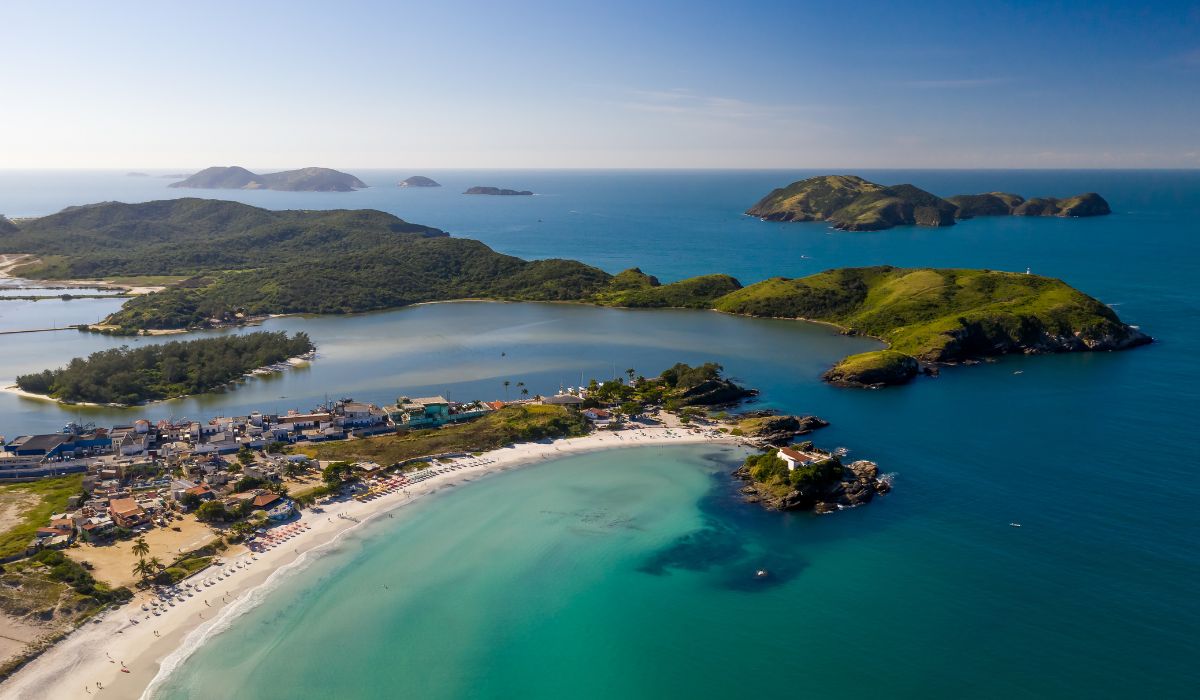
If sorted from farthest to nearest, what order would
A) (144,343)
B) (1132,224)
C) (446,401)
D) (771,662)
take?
(1132,224) → (144,343) → (446,401) → (771,662)

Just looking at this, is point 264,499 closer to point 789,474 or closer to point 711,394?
point 789,474

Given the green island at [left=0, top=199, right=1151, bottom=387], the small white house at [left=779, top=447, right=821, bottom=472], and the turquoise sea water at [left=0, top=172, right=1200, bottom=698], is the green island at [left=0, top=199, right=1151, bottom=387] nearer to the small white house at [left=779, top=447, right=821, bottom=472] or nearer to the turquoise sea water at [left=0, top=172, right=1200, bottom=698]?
the turquoise sea water at [left=0, top=172, right=1200, bottom=698]

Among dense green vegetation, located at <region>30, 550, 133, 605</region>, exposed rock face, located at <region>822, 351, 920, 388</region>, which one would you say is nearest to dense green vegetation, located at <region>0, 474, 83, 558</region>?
dense green vegetation, located at <region>30, 550, 133, 605</region>

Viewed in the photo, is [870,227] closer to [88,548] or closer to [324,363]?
[324,363]

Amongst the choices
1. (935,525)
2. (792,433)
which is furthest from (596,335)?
(935,525)

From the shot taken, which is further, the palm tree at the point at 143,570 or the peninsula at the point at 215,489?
the palm tree at the point at 143,570

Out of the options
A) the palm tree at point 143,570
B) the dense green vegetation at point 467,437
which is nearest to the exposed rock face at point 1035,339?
the dense green vegetation at point 467,437

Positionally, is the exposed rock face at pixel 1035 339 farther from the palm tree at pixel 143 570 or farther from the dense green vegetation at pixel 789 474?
the palm tree at pixel 143 570
